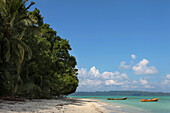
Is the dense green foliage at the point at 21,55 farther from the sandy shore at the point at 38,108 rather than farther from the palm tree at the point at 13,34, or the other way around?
the sandy shore at the point at 38,108

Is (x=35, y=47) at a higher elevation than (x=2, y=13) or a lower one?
lower

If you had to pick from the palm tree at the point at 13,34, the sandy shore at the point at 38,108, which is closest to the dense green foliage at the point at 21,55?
the palm tree at the point at 13,34

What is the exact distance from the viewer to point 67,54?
36.7 meters

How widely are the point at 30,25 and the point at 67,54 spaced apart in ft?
53.4

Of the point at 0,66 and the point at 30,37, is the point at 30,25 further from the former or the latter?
the point at 0,66

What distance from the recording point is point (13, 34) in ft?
57.8

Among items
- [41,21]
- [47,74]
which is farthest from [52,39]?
[47,74]

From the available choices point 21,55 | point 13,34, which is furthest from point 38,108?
point 13,34

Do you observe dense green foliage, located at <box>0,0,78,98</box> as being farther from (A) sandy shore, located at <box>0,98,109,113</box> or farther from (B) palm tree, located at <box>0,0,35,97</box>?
(A) sandy shore, located at <box>0,98,109,113</box>

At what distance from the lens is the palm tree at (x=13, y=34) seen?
54.2ft

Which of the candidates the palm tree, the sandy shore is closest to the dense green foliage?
the palm tree

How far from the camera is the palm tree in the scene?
651 inches

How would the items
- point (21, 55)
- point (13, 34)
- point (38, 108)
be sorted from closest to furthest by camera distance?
1. point (38, 108)
2. point (21, 55)
3. point (13, 34)

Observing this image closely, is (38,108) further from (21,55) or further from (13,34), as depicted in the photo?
(13,34)
